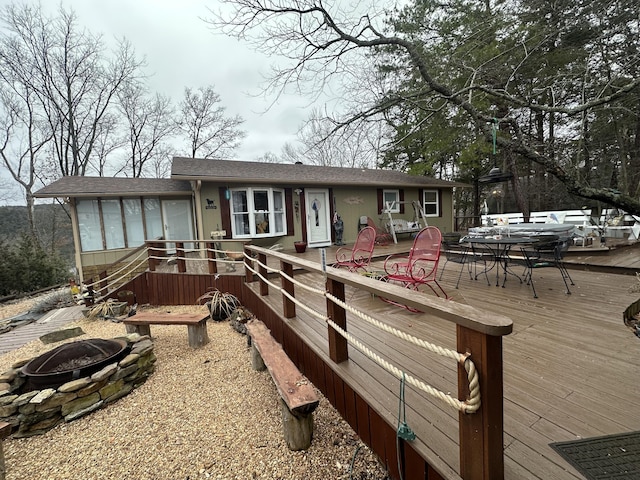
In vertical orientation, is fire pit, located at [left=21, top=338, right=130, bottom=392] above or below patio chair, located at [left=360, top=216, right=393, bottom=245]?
below

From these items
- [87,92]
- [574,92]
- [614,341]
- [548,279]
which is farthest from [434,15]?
[87,92]

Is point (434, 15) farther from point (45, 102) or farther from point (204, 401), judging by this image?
point (45, 102)

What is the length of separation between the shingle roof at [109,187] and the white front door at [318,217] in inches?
148

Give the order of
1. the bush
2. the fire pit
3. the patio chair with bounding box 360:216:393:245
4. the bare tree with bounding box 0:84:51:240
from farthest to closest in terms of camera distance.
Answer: the bare tree with bounding box 0:84:51:240
the patio chair with bounding box 360:216:393:245
the bush
the fire pit

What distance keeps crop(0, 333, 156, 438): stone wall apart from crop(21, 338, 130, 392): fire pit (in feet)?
0.36

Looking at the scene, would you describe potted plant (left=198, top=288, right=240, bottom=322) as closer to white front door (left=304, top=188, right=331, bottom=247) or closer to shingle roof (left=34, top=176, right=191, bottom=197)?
white front door (left=304, top=188, right=331, bottom=247)

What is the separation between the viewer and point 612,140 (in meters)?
10.6

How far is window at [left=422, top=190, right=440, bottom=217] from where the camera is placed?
11312 mm

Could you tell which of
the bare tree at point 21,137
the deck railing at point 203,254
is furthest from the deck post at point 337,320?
the bare tree at point 21,137

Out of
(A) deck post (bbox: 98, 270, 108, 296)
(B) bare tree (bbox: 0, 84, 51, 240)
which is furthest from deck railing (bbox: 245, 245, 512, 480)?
(B) bare tree (bbox: 0, 84, 51, 240)

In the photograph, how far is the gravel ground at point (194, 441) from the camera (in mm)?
1845

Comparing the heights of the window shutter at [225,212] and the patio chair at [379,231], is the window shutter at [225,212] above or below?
above

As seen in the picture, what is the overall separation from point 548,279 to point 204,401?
4.87 metres

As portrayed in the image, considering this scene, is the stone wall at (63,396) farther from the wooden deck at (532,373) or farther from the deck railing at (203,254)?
the deck railing at (203,254)
